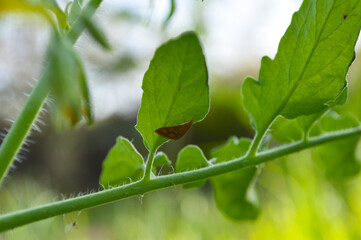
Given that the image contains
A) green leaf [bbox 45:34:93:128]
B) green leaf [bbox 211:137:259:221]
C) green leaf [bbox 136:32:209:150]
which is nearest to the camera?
green leaf [bbox 45:34:93:128]

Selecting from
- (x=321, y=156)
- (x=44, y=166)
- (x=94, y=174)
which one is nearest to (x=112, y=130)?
(x=94, y=174)

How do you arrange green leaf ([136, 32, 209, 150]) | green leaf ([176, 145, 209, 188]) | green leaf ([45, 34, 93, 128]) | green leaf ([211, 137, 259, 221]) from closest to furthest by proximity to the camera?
green leaf ([45, 34, 93, 128]) < green leaf ([136, 32, 209, 150]) < green leaf ([176, 145, 209, 188]) < green leaf ([211, 137, 259, 221])

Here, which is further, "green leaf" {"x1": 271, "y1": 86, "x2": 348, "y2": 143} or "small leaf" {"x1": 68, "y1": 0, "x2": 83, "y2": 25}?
"green leaf" {"x1": 271, "y1": 86, "x2": 348, "y2": 143}

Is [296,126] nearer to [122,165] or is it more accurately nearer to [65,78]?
[122,165]

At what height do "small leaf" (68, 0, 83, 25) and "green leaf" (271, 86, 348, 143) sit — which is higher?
"small leaf" (68, 0, 83, 25)

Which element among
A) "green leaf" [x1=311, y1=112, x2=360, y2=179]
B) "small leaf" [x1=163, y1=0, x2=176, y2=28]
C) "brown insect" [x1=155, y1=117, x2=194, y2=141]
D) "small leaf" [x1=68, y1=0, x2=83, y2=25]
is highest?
"small leaf" [x1=163, y1=0, x2=176, y2=28]

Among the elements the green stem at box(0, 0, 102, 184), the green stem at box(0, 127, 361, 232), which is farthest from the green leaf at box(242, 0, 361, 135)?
the green stem at box(0, 0, 102, 184)

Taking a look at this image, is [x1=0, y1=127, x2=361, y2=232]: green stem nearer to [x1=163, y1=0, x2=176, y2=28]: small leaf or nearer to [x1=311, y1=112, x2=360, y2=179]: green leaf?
[x1=163, y1=0, x2=176, y2=28]: small leaf

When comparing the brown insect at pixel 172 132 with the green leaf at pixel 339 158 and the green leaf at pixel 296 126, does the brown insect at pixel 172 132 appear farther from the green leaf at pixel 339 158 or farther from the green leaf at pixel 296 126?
the green leaf at pixel 339 158
